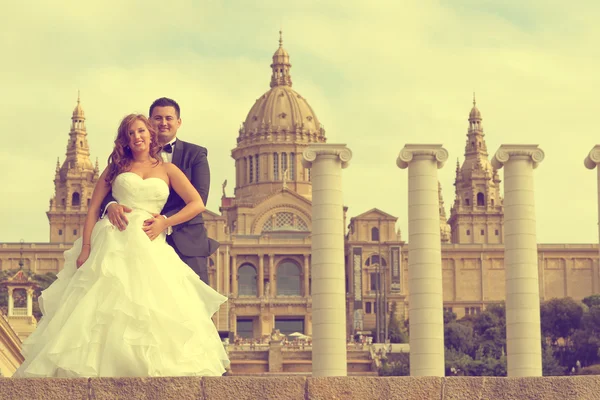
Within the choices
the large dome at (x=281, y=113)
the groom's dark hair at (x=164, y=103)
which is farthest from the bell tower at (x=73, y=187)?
the groom's dark hair at (x=164, y=103)

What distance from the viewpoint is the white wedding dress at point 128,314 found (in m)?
14.3

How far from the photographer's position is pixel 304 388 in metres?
14.5

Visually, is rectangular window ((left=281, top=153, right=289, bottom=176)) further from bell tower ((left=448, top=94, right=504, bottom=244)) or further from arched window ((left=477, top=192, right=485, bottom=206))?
arched window ((left=477, top=192, right=485, bottom=206))

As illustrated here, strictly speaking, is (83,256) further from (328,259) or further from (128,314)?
(328,259)

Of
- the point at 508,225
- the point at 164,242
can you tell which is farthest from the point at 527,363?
the point at 164,242

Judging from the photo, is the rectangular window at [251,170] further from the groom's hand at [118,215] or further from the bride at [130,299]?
the groom's hand at [118,215]

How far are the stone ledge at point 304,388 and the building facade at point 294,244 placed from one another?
113m

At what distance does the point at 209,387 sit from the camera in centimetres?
1425

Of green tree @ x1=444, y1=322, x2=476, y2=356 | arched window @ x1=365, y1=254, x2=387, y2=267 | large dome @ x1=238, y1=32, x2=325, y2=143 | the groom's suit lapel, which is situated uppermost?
large dome @ x1=238, y1=32, x2=325, y2=143

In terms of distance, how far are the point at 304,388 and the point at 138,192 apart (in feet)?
8.87

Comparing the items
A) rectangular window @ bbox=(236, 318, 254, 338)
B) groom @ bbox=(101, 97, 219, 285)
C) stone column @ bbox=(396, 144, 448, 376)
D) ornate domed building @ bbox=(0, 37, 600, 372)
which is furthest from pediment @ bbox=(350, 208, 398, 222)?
groom @ bbox=(101, 97, 219, 285)

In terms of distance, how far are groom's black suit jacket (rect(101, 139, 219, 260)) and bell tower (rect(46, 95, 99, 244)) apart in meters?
140

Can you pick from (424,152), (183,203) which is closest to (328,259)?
(424,152)

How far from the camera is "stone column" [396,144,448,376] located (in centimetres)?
5316
